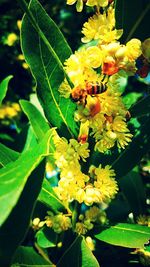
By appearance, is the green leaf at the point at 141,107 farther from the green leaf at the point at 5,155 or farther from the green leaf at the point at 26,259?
the green leaf at the point at 26,259

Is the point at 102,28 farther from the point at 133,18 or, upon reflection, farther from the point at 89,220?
the point at 89,220

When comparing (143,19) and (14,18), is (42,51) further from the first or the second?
→ (14,18)

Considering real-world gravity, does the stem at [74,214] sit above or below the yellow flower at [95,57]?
below

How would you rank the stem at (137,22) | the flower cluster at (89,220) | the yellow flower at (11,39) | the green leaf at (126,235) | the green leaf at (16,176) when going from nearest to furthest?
1. the green leaf at (16,176)
2. the stem at (137,22)
3. the green leaf at (126,235)
4. the flower cluster at (89,220)
5. the yellow flower at (11,39)

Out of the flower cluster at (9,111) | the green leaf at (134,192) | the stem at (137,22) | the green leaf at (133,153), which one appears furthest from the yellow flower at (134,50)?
the flower cluster at (9,111)

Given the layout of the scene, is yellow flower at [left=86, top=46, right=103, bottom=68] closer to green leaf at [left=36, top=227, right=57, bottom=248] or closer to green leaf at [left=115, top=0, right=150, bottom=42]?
green leaf at [left=115, top=0, right=150, bottom=42]

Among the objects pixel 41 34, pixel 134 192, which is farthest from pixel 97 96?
pixel 134 192

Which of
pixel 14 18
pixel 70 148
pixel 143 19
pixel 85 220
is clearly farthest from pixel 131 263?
pixel 14 18
